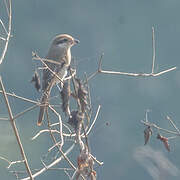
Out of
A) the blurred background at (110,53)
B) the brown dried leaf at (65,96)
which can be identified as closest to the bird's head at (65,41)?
the brown dried leaf at (65,96)

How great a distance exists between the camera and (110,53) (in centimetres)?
1728

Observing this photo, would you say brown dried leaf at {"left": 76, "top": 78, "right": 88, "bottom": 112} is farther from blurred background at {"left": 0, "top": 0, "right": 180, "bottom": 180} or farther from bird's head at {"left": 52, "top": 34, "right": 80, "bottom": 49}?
blurred background at {"left": 0, "top": 0, "right": 180, "bottom": 180}

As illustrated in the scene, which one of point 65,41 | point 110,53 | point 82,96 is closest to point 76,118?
point 82,96

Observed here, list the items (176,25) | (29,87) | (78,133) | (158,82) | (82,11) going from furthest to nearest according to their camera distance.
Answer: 1. (82,11)
2. (176,25)
3. (158,82)
4. (29,87)
5. (78,133)

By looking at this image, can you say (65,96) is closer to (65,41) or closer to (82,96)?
(82,96)

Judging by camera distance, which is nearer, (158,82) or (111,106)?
(111,106)

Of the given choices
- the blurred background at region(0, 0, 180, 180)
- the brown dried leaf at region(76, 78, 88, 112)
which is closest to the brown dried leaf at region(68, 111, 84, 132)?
the brown dried leaf at region(76, 78, 88, 112)

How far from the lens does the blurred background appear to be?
13758 millimetres

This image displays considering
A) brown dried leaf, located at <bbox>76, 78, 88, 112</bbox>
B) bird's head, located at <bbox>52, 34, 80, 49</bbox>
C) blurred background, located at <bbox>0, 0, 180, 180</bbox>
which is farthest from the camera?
blurred background, located at <bbox>0, 0, 180, 180</bbox>

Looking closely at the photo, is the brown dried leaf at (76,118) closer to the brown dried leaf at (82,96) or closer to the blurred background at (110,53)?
the brown dried leaf at (82,96)

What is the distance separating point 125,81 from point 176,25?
2000 mm

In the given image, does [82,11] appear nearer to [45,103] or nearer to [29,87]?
[29,87]

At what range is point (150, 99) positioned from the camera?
15875 mm

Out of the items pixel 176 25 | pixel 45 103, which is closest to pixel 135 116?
pixel 176 25
